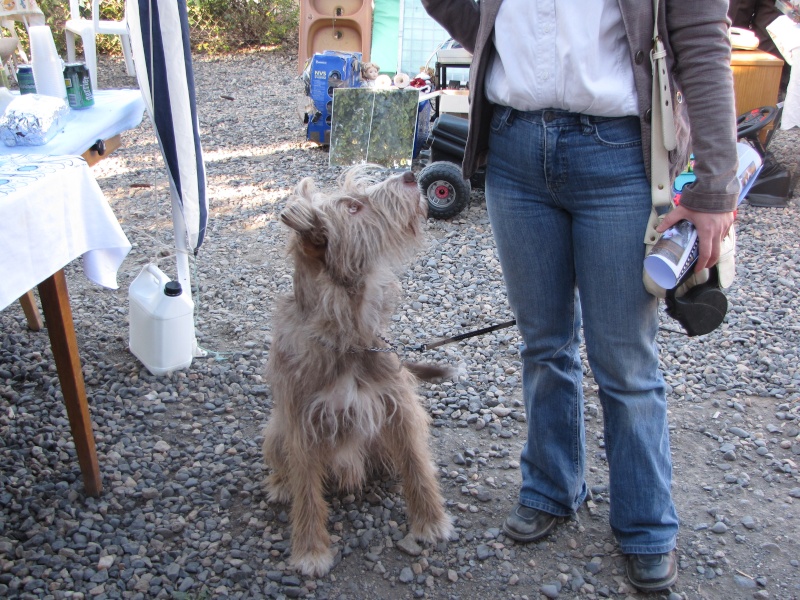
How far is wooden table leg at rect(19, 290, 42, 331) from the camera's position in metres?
3.85

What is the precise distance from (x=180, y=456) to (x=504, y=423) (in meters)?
1.45

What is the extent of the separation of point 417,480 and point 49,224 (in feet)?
4.93

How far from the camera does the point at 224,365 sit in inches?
146

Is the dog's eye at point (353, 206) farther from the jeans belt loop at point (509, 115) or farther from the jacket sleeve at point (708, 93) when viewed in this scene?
the jacket sleeve at point (708, 93)

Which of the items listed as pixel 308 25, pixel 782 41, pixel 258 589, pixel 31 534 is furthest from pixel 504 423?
pixel 308 25

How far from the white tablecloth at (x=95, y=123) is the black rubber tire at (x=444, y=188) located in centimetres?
239

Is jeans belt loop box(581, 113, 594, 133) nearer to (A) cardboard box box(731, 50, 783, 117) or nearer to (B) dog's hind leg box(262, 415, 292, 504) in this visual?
(B) dog's hind leg box(262, 415, 292, 504)

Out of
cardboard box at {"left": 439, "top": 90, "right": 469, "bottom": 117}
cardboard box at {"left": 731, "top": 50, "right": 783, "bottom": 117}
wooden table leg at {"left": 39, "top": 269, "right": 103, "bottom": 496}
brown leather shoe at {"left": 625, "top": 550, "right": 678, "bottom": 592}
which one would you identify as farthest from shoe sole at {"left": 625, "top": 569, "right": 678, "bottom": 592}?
cardboard box at {"left": 731, "top": 50, "right": 783, "bottom": 117}

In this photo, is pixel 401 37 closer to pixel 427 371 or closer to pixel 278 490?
pixel 427 371

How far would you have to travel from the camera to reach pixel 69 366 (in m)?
2.56

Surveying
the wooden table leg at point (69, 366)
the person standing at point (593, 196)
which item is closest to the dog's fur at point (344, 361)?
the person standing at point (593, 196)

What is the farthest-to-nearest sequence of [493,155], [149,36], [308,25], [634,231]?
[308,25] < [149,36] < [493,155] < [634,231]

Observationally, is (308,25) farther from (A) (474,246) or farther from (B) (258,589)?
(B) (258,589)

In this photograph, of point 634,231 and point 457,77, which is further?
point 457,77
